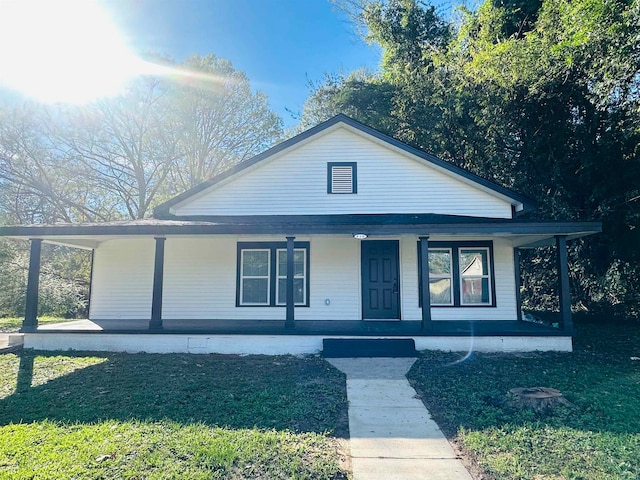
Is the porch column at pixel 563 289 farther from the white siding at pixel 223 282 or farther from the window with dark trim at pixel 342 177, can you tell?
the window with dark trim at pixel 342 177

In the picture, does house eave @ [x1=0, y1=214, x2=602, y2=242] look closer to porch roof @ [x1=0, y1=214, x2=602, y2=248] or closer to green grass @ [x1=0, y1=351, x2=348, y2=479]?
porch roof @ [x1=0, y1=214, x2=602, y2=248]

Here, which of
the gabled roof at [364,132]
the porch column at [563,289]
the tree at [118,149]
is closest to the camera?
the porch column at [563,289]

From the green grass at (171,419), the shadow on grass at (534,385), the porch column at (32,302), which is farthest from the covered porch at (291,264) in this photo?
the green grass at (171,419)

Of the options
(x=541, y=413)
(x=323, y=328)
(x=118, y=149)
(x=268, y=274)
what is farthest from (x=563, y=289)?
(x=118, y=149)

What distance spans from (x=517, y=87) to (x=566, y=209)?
4147 millimetres

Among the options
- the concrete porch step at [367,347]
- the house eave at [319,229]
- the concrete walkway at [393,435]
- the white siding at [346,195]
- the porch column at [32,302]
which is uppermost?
the white siding at [346,195]

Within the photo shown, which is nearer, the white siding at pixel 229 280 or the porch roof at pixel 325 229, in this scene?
the porch roof at pixel 325 229

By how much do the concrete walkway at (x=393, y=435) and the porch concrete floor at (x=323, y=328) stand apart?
1773mm

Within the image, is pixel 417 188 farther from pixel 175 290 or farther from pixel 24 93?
pixel 24 93

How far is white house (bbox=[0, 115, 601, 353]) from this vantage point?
9680 mm

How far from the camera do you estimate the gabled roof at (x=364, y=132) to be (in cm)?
1001

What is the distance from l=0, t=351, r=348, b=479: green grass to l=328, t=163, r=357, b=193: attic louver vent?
4.90 m

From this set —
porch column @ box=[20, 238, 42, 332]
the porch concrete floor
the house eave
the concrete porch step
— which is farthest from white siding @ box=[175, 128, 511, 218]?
the concrete porch step

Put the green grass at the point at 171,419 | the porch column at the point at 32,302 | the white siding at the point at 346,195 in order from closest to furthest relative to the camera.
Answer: the green grass at the point at 171,419 → the porch column at the point at 32,302 → the white siding at the point at 346,195
